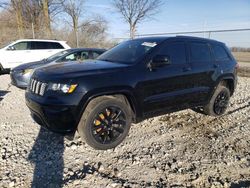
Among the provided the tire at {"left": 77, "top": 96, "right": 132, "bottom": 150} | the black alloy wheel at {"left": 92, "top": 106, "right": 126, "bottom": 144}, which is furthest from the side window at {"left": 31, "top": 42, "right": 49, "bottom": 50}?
the black alloy wheel at {"left": 92, "top": 106, "right": 126, "bottom": 144}

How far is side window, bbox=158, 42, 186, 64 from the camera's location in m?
4.65

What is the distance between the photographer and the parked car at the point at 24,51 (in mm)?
12172

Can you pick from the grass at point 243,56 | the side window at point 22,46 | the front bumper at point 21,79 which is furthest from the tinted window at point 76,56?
the grass at point 243,56

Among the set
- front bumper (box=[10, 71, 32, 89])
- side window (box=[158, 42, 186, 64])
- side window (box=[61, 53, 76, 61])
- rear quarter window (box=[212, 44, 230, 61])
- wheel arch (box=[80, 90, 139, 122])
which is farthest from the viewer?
side window (box=[61, 53, 76, 61])

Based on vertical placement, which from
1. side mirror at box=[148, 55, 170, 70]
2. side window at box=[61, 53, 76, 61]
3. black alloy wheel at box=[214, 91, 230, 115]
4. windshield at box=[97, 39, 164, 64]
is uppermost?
windshield at box=[97, 39, 164, 64]

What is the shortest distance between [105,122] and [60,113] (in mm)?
757

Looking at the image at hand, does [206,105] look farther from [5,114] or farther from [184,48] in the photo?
[5,114]

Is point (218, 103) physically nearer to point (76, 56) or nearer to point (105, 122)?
point (105, 122)

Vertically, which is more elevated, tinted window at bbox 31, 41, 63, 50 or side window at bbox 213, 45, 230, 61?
tinted window at bbox 31, 41, 63, 50

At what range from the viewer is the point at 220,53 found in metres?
5.76

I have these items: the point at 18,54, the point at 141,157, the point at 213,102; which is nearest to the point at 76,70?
the point at 141,157

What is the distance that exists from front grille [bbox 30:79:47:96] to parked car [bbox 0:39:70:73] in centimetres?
893

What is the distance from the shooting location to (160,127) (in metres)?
5.10

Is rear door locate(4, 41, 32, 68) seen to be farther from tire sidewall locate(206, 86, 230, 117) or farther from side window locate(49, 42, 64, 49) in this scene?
tire sidewall locate(206, 86, 230, 117)
